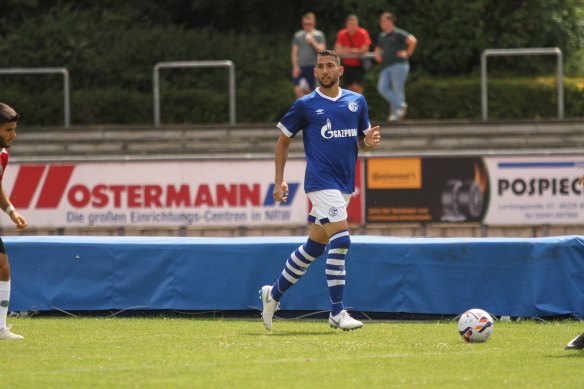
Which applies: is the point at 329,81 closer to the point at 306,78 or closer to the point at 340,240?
the point at 340,240

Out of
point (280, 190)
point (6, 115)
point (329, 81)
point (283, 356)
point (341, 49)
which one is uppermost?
point (341, 49)

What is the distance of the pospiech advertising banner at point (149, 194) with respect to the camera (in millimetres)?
20750

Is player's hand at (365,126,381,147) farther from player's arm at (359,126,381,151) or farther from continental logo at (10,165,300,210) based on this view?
continental logo at (10,165,300,210)

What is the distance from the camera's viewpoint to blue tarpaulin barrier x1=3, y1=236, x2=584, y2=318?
12.8m

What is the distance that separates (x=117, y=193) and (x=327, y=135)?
390 inches

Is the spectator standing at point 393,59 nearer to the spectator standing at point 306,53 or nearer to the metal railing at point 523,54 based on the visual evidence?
the spectator standing at point 306,53

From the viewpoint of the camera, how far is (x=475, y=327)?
417 inches

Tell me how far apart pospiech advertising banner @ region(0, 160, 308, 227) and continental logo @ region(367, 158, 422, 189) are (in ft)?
3.86

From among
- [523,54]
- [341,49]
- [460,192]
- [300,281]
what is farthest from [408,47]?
Answer: [300,281]

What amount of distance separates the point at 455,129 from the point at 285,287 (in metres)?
11.6

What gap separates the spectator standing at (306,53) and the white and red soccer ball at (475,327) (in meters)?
12.1

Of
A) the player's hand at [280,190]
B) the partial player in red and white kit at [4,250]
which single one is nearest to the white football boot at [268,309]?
the player's hand at [280,190]

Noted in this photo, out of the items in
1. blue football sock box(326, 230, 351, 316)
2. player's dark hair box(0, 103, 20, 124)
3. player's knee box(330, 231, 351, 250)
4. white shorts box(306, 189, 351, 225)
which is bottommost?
blue football sock box(326, 230, 351, 316)

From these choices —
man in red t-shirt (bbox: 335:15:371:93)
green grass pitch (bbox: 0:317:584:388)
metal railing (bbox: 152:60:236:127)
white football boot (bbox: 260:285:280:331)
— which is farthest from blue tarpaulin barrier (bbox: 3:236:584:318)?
metal railing (bbox: 152:60:236:127)
